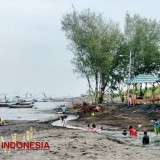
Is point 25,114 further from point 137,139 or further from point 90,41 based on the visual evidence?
point 137,139

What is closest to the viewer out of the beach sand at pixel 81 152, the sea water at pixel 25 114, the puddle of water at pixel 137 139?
the beach sand at pixel 81 152

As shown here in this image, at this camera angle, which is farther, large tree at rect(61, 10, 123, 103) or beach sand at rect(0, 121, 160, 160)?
large tree at rect(61, 10, 123, 103)

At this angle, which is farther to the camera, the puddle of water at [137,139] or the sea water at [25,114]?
the sea water at [25,114]

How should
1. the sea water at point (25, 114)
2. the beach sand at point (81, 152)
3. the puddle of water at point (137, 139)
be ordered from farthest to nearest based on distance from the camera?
the sea water at point (25, 114)
the puddle of water at point (137, 139)
the beach sand at point (81, 152)

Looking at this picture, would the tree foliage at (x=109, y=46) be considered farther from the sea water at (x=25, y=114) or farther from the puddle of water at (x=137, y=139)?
the puddle of water at (x=137, y=139)

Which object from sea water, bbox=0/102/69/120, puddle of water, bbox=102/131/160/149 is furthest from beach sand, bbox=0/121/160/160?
sea water, bbox=0/102/69/120

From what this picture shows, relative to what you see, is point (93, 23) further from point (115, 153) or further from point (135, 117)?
point (115, 153)

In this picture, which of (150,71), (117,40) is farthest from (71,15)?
(150,71)

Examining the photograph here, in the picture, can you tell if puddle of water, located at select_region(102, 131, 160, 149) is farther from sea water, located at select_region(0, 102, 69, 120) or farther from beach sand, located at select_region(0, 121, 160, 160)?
sea water, located at select_region(0, 102, 69, 120)

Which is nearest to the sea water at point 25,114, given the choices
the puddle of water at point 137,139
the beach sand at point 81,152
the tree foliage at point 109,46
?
the tree foliage at point 109,46

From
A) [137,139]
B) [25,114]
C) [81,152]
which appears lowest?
[137,139]

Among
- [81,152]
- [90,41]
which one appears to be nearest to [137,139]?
[81,152]

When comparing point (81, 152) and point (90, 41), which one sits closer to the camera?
point (81, 152)

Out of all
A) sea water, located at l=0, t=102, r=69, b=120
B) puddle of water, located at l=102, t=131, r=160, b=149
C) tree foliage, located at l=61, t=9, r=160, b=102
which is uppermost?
tree foliage, located at l=61, t=9, r=160, b=102
